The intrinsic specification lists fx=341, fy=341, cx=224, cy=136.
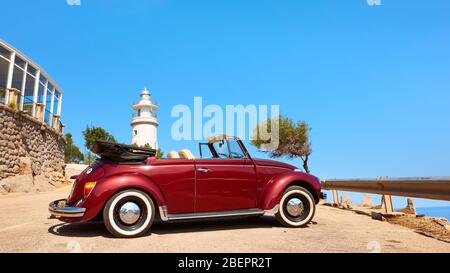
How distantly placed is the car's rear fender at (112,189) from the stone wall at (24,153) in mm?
14835

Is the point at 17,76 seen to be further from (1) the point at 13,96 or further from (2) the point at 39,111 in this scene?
(1) the point at 13,96

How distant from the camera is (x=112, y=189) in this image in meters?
4.74

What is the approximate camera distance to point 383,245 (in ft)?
14.4

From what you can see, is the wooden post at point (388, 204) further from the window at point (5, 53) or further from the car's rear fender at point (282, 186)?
the window at point (5, 53)

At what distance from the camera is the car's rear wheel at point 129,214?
4709 mm

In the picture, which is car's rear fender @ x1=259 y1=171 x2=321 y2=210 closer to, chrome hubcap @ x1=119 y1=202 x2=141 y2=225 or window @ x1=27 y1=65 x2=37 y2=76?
chrome hubcap @ x1=119 y1=202 x2=141 y2=225

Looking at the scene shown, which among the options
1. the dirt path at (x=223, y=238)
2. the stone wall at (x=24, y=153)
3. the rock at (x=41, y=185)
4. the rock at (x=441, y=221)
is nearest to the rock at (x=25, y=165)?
the stone wall at (x=24, y=153)

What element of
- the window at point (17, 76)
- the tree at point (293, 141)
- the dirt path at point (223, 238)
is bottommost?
the dirt path at point (223, 238)

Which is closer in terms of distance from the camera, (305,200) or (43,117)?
(305,200)

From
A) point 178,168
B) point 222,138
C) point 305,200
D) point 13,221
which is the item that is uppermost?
point 222,138

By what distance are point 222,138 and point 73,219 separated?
2.78 metres
